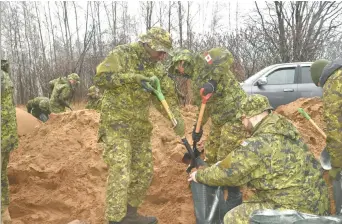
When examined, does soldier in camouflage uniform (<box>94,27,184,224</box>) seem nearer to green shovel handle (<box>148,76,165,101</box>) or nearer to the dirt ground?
green shovel handle (<box>148,76,165,101</box>)

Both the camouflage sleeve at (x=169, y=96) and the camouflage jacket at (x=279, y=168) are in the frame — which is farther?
the camouflage sleeve at (x=169, y=96)

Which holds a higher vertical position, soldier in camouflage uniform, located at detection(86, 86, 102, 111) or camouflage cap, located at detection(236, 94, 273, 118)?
soldier in camouflage uniform, located at detection(86, 86, 102, 111)

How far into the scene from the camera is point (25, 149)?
623 cm

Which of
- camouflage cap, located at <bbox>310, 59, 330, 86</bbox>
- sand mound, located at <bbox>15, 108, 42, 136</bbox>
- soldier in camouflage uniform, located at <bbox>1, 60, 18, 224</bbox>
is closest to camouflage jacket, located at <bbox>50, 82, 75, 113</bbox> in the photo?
sand mound, located at <bbox>15, 108, 42, 136</bbox>

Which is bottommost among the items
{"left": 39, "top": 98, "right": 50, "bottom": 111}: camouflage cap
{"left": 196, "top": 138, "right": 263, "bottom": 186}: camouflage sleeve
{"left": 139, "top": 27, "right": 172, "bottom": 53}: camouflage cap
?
{"left": 196, "top": 138, "right": 263, "bottom": 186}: camouflage sleeve

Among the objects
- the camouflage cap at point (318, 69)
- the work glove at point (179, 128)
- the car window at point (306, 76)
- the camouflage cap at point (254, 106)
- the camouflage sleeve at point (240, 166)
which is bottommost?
the camouflage sleeve at point (240, 166)

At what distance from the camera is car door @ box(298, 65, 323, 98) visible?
27.1 ft

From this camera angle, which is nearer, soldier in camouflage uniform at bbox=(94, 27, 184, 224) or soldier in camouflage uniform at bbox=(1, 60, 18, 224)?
soldier in camouflage uniform at bbox=(94, 27, 184, 224)

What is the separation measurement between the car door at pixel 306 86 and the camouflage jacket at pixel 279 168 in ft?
19.9

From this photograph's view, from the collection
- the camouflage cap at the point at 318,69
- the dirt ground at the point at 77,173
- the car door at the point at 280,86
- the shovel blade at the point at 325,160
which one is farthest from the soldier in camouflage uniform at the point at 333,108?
the car door at the point at 280,86

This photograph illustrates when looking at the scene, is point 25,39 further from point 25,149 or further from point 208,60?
point 208,60

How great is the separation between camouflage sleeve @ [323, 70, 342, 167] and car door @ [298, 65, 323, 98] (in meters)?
5.50

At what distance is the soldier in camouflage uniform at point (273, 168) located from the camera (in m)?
2.42

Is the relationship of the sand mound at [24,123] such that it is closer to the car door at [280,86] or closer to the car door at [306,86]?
the car door at [280,86]
